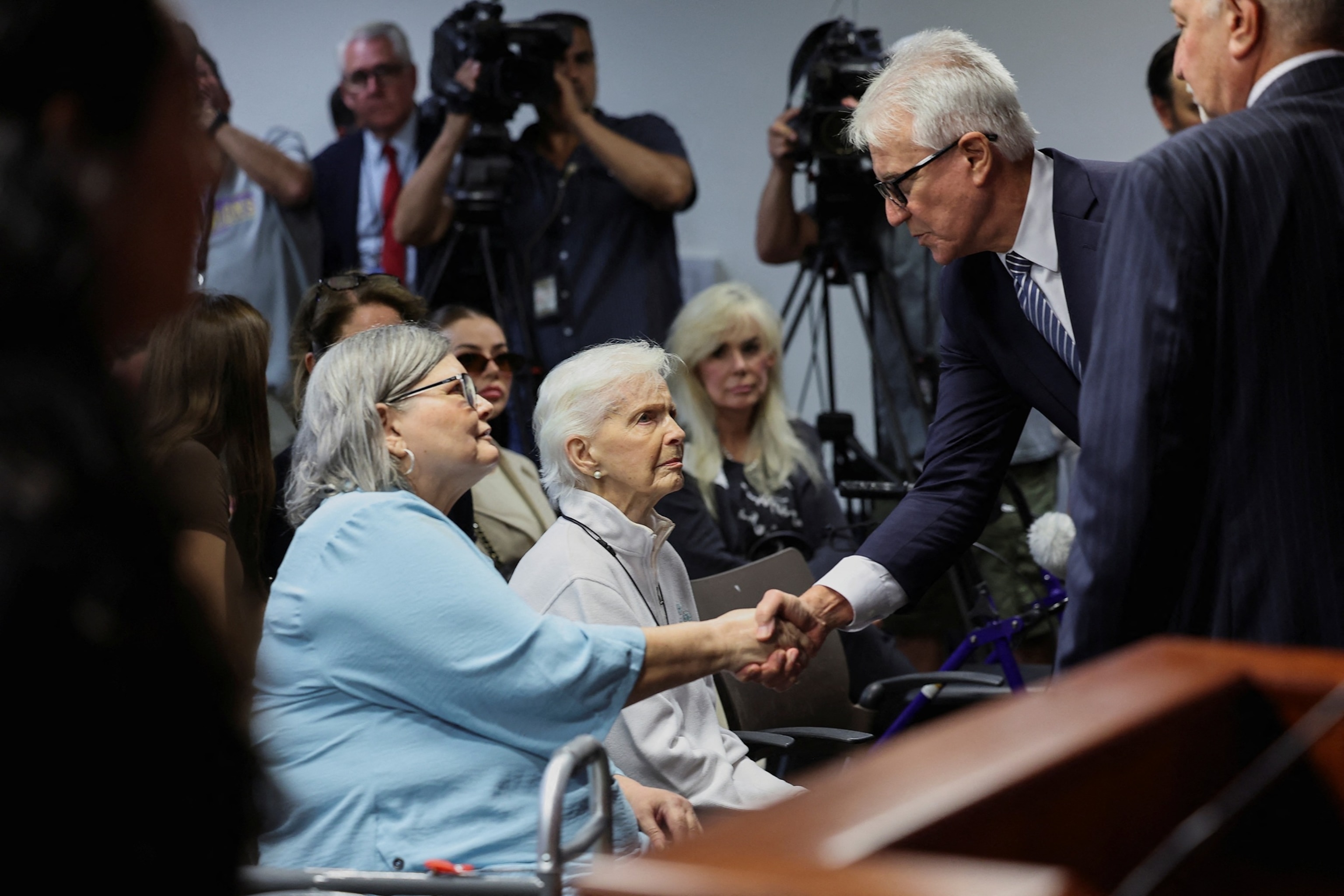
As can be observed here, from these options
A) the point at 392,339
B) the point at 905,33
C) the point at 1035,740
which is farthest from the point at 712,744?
the point at 905,33

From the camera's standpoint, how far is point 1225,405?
1.42m

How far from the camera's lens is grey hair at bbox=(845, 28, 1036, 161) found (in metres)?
2.03

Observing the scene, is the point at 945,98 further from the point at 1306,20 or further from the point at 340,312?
the point at 340,312

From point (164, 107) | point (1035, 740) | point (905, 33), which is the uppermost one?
point (905, 33)

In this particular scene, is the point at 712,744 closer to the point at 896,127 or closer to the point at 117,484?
the point at 896,127

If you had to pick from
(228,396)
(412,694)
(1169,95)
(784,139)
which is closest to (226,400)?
(228,396)

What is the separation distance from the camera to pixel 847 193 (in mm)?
4117

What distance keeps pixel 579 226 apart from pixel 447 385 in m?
2.11

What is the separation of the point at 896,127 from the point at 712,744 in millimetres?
1095

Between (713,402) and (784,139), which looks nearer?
(713,402)

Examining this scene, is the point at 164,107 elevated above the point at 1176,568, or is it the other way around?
the point at 164,107

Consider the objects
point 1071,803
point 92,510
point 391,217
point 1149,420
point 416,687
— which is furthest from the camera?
point 391,217

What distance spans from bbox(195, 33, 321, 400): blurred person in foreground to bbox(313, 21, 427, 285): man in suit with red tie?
0.22ft

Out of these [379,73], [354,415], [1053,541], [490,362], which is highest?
[379,73]
